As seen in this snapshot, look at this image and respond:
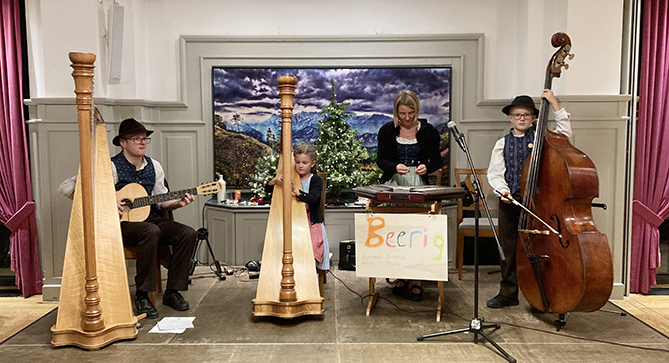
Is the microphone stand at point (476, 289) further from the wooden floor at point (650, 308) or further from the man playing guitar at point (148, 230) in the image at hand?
the man playing guitar at point (148, 230)

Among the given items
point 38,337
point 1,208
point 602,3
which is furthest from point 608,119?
point 1,208

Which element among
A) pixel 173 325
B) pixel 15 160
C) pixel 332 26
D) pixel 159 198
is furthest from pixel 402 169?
pixel 15 160

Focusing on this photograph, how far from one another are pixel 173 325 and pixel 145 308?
1.03 ft

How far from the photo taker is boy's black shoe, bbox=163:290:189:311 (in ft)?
12.0

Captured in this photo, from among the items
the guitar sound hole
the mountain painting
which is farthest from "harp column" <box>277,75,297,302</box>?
the mountain painting

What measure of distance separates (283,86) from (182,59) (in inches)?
90.3

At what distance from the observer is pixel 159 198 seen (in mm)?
3559

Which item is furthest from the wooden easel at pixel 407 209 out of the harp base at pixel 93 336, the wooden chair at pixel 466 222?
the harp base at pixel 93 336

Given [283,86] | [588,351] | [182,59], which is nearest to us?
[588,351]

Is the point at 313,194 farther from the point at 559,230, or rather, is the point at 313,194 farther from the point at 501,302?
the point at 559,230

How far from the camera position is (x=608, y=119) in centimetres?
395

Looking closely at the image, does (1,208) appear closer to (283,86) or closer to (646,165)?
(283,86)

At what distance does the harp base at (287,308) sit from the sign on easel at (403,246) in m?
0.37

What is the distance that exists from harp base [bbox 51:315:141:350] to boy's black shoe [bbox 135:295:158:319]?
368 millimetres
